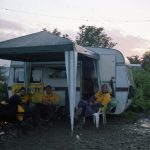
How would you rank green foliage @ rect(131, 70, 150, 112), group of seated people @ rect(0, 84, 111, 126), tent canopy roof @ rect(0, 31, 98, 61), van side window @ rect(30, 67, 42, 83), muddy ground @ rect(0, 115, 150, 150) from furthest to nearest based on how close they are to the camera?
green foliage @ rect(131, 70, 150, 112) < van side window @ rect(30, 67, 42, 83) < group of seated people @ rect(0, 84, 111, 126) < tent canopy roof @ rect(0, 31, 98, 61) < muddy ground @ rect(0, 115, 150, 150)

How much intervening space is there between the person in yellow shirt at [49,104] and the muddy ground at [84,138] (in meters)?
0.34

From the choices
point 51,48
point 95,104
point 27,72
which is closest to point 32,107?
point 51,48

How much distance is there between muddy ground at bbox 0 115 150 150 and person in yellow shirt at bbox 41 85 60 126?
0.34m

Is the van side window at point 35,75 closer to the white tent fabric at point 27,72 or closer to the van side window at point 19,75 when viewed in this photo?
the white tent fabric at point 27,72

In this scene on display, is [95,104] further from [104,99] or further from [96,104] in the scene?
[104,99]

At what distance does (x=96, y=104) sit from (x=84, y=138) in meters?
2.22

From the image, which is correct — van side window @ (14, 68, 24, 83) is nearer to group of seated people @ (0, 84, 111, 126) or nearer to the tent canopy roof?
group of seated people @ (0, 84, 111, 126)

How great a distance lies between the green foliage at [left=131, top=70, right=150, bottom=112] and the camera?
14859mm

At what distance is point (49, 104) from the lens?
1088cm

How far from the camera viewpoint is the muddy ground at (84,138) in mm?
7750

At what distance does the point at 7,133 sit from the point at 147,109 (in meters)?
7.70

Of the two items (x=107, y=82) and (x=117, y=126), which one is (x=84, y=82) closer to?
(x=107, y=82)

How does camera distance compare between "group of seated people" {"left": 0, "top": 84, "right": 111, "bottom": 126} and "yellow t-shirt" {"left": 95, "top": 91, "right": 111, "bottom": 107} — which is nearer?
"group of seated people" {"left": 0, "top": 84, "right": 111, "bottom": 126}

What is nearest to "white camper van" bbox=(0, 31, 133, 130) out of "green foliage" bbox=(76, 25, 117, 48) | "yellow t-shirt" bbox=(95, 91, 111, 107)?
"yellow t-shirt" bbox=(95, 91, 111, 107)
